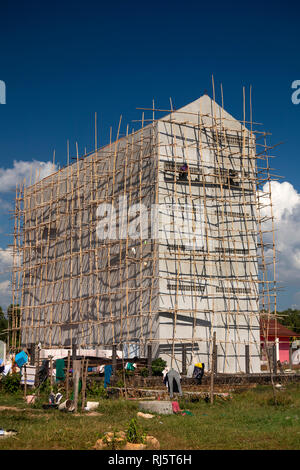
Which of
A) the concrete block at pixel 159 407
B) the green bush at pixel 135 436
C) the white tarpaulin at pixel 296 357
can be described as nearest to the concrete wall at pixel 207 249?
the concrete block at pixel 159 407

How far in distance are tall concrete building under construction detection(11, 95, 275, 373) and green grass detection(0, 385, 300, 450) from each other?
308 inches

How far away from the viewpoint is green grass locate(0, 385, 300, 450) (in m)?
9.75

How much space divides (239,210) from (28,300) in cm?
1342

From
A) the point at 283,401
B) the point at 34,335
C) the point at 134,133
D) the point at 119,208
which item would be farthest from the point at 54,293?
the point at 283,401

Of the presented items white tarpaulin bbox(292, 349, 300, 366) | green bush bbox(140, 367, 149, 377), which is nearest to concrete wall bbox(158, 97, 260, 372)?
green bush bbox(140, 367, 149, 377)

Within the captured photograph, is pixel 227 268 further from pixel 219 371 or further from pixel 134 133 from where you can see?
pixel 134 133

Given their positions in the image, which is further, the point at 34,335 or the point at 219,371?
the point at 34,335

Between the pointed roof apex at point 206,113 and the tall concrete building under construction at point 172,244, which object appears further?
the pointed roof apex at point 206,113

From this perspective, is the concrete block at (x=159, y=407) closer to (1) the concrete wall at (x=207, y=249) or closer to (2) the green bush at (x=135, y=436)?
(2) the green bush at (x=135, y=436)

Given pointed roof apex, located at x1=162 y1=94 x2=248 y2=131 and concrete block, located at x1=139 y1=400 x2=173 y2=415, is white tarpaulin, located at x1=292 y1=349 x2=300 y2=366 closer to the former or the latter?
pointed roof apex, located at x1=162 y1=94 x2=248 y2=131

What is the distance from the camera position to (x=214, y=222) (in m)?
25.1

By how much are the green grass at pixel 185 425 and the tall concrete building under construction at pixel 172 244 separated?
782 centimetres

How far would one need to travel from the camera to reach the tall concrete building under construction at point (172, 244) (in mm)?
23594

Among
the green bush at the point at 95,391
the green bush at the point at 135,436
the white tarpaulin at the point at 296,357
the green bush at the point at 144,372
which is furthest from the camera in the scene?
the white tarpaulin at the point at 296,357
